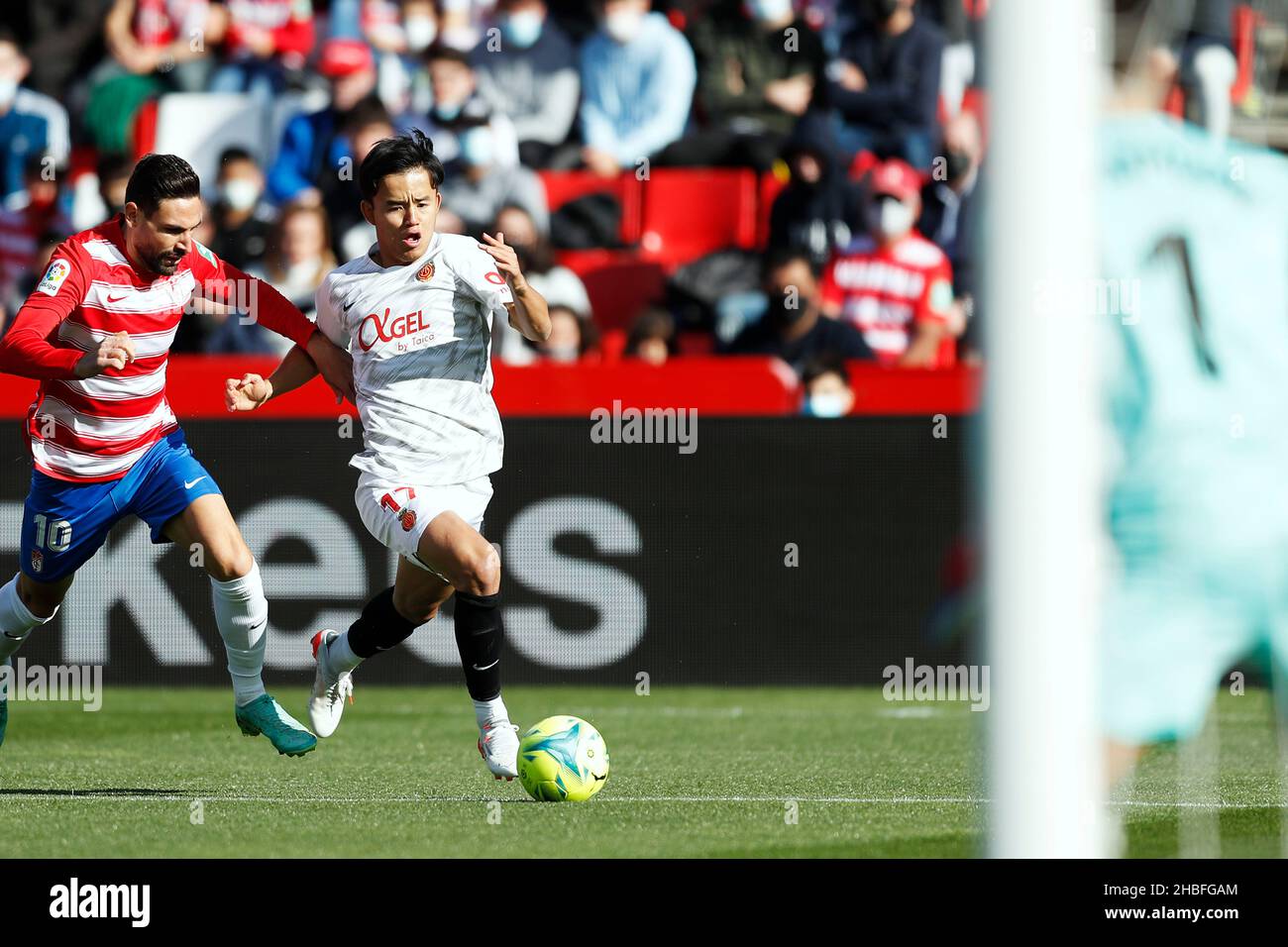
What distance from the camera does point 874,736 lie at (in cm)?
780

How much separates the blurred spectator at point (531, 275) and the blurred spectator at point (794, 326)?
97 centimetres

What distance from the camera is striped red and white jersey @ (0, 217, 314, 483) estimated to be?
629 cm

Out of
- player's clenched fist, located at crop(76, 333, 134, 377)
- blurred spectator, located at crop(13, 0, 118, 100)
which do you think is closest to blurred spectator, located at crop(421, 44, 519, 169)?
blurred spectator, located at crop(13, 0, 118, 100)

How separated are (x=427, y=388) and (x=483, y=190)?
5691mm

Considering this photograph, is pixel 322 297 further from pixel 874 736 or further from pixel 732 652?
pixel 732 652

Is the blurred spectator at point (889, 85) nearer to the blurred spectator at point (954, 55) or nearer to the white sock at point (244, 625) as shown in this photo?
the blurred spectator at point (954, 55)

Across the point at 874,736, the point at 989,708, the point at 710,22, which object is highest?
the point at 710,22

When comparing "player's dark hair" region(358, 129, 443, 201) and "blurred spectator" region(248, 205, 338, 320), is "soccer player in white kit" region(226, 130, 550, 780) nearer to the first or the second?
"player's dark hair" region(358, 129, 443, 201)

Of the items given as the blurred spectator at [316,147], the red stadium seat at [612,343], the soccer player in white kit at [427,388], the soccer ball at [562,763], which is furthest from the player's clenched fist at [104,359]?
the blurred spectator at [316,147]

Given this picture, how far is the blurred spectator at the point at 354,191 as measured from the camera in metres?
12.2

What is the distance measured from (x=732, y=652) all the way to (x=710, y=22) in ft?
18.4

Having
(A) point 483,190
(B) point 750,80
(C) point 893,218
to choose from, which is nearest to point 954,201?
(C) point 893,218
